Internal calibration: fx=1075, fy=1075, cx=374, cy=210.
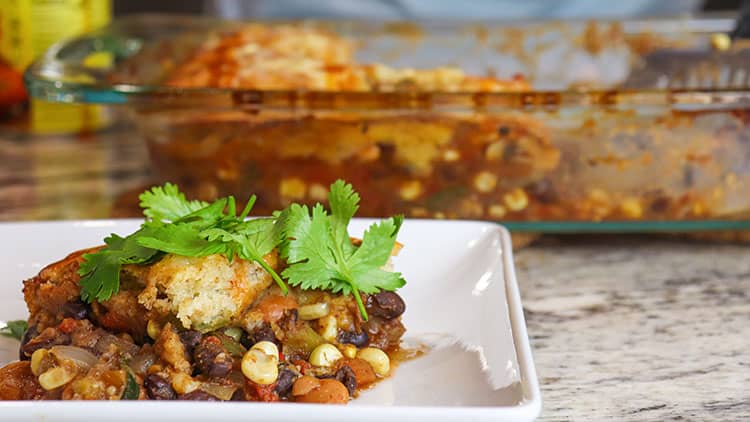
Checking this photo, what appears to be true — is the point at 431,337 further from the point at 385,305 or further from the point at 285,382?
the point at 285,382

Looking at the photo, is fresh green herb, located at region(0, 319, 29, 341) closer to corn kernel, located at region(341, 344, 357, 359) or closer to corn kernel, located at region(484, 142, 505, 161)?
corn kernel, located at region(341, 344, 357, 359)

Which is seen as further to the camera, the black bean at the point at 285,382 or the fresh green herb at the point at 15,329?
the fresh green herb at the point at 15,329

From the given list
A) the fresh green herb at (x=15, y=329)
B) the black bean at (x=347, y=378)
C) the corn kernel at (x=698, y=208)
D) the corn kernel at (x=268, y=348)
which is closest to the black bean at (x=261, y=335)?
the corn kernel at (x=268, y=348)

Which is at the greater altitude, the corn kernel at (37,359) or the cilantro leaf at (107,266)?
the cilantro leaf at (107,266)

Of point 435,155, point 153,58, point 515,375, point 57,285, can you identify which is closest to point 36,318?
point 57,285

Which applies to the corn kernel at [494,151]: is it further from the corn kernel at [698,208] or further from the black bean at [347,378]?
the black bean at [347,378]

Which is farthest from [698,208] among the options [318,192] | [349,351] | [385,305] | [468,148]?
[349,351]
